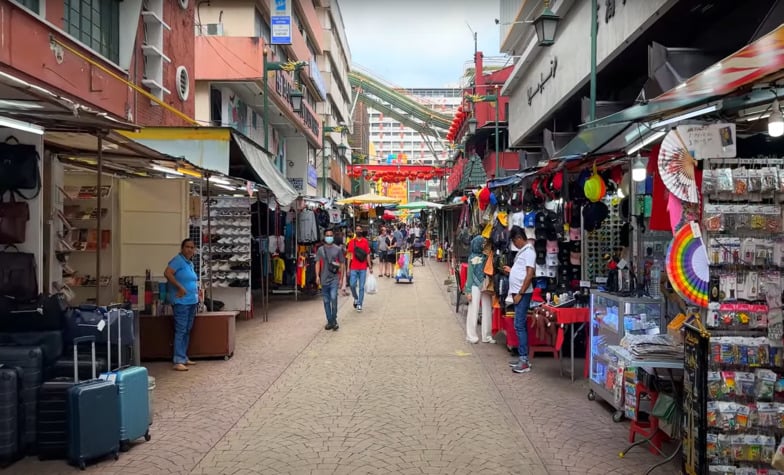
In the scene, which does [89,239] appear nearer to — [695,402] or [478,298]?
[478,298]

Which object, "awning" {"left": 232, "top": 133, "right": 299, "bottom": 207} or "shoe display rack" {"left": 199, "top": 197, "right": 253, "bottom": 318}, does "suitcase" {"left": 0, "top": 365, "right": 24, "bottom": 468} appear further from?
"shoe display rack" {"left": 199, "top": 197, "right": 253, "bottom": 318}

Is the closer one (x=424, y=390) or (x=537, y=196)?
(x=424, y=390)

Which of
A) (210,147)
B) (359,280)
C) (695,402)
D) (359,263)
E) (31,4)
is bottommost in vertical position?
(695,402)

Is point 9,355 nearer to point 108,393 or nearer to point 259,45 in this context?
point 108,393

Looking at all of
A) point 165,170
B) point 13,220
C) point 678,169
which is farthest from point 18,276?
point 678,169

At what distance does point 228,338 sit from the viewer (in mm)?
9086

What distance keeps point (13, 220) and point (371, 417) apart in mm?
4210

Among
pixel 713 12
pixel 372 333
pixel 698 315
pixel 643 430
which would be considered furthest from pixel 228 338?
pixel 713 12

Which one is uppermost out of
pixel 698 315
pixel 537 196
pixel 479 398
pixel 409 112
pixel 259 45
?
pixel 409 112

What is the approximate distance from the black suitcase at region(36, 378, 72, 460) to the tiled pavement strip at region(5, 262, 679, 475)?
0.51 ft

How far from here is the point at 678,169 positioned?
4.39m

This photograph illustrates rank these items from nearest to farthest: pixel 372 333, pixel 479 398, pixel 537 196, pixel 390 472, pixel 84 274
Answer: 1. pixel 390 472
2. pixel 479 398
3. pixel 84 274
4. pixel 537 196
5. pixel 372 333

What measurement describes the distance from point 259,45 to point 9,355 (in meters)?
19.4

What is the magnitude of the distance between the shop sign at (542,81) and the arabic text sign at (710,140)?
45.9 ft
